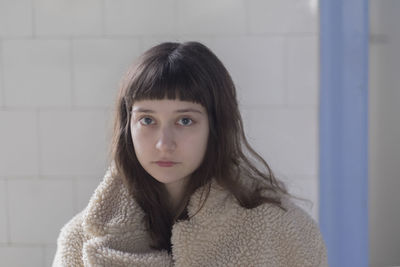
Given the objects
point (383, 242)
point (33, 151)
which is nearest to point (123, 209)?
point (33, 151)

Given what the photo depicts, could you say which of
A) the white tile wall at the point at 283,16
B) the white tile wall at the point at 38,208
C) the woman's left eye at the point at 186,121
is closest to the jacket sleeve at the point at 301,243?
the woman's left eye at the point at 186,121

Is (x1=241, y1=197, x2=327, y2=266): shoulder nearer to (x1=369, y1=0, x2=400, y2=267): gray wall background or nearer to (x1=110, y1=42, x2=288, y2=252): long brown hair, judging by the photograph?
(x1=110, y1=42, x2=288, y2=252): long brown hair

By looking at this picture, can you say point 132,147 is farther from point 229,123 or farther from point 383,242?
point 383,242

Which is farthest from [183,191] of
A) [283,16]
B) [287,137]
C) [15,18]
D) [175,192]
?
[15,18]

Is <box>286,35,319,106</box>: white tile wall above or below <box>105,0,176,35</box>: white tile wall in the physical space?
below

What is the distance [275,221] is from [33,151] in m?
0.62

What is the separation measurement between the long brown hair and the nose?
0.17 ft

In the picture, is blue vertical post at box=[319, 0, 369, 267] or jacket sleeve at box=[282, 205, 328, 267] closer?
jacket sleeve at box=[282, 205, 328, 267]

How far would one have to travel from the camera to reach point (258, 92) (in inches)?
46.2

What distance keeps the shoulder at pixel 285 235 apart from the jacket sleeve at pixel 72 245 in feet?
0.92

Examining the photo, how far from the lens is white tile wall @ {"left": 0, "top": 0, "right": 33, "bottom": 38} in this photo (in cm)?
119

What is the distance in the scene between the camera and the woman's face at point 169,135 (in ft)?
2.59

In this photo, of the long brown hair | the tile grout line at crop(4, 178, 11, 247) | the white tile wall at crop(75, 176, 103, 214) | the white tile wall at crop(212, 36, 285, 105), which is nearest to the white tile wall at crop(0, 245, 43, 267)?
the tile grout line at crop(4, 178, 11, 247)

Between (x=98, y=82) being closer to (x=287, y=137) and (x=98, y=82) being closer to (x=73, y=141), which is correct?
(x=73, y=141)
